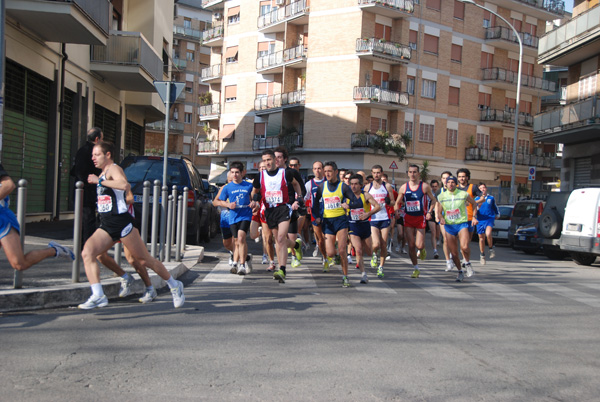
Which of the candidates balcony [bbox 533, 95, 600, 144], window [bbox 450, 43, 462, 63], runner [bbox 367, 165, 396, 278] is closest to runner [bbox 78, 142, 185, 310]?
runner [bbox 367, 165, 396, 278]

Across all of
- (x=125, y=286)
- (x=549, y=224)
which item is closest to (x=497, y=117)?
(x=549, y=224)

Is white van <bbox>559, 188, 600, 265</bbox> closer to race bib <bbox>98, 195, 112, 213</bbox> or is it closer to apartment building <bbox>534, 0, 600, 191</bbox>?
apartment building <bbox>534, 0, 600, 191</bbox>

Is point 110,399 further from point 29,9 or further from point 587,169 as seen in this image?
point 587,169

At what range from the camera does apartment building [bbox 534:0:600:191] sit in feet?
88.0

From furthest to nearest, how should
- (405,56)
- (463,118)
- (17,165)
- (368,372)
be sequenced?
1. (463,118)
2. (405,56)
3. (17,165)
4. (368,372)

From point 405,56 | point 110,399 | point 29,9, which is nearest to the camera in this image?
point 110,399

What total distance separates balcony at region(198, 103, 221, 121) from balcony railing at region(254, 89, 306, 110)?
22.4 feet

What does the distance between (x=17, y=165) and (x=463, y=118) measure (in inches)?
1551

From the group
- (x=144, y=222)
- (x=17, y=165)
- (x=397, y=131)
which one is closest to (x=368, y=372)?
(x=144, y=222)

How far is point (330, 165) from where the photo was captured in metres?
10.1

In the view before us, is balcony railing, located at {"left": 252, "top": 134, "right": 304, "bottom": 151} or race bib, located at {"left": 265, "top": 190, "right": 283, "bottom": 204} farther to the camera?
balcony railing, located at {"left": 252, "top": 134, "right": 304, "bottom": 151}

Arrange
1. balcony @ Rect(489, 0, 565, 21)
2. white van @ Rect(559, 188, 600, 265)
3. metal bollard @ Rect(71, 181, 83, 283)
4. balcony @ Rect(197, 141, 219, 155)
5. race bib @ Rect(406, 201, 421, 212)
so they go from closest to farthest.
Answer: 1. metal bollard @ Rect(71, 181, 83, 283)
2. race bib @ Rect(406, 201, 421, 212)
3. white van @ Rect(559, 188, 600, 265)
4. balcony @ Rect(489, 0, 565, 21)
5. balcony @ Rect(197, 141, 219, 155)

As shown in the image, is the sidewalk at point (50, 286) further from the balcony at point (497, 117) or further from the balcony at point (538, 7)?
the balcony at point (538, 7)

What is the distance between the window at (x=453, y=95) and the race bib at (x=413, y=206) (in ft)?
127
